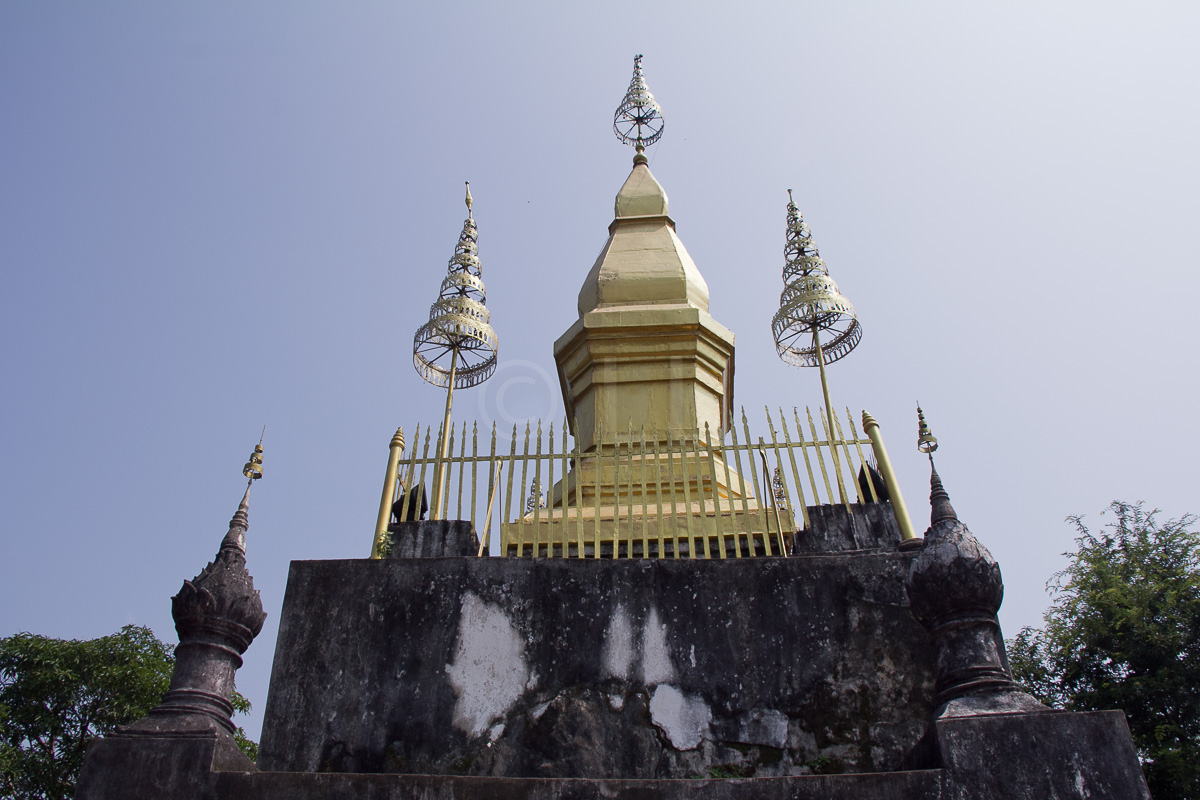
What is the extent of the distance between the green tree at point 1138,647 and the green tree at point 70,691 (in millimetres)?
11790

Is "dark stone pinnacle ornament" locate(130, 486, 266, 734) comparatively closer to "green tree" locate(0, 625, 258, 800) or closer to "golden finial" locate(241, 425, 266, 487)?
"golden finial" locate(241, 425, 266, 487)

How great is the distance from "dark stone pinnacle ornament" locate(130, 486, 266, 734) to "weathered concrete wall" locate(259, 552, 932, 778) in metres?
0.33

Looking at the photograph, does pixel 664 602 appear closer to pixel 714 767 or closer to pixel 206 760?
pixel 714 767

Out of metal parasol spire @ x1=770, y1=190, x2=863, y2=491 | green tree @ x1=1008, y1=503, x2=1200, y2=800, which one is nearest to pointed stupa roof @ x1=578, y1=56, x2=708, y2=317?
metal parasol spire @ x1=770, y1=190, x2=863, y2=491

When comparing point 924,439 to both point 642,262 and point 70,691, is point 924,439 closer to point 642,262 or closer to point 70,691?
point 642,262

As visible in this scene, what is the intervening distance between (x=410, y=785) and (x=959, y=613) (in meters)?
2.68

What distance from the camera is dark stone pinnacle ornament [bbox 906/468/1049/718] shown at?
159 inches

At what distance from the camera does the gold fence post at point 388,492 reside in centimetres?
574

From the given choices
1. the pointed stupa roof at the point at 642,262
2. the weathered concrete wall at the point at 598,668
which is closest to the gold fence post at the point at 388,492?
the weathered concrete wall at the point at 598,668

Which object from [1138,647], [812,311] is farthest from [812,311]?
[1138,647]

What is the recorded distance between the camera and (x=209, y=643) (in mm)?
4418

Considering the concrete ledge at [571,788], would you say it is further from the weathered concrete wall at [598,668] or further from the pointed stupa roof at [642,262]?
the pointed stupa roof at [642,262]

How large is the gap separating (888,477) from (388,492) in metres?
3.41

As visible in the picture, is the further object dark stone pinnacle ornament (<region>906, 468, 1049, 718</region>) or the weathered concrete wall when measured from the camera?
the weathered concrete wall
